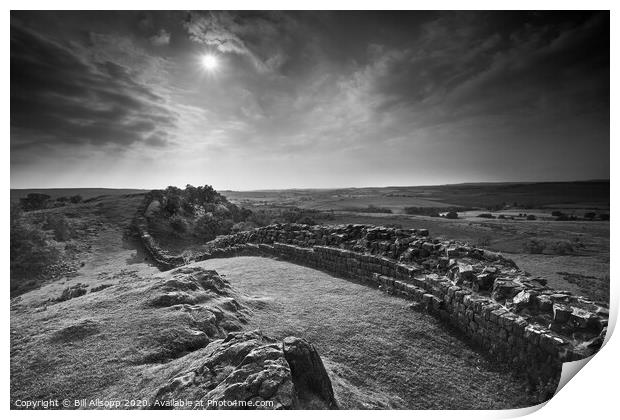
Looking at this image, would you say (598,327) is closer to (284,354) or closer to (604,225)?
(284,354)

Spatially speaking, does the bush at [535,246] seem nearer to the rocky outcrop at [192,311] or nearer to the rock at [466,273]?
the rock at [466,273]

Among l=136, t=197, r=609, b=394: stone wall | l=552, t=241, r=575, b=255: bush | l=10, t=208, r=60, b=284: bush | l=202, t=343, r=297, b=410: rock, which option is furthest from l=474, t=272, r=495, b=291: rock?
l=10, t=208, r=60, b=284: bush

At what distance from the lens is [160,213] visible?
21.8m

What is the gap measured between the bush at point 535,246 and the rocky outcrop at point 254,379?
46.0 feet

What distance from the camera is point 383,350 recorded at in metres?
5.02

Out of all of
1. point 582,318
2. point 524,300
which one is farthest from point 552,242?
point 582,318

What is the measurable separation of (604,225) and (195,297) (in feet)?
53.3

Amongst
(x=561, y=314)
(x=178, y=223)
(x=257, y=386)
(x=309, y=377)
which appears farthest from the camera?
(x=178, y=223)

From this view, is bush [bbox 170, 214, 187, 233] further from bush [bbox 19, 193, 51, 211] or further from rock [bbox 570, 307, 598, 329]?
rock [bbox 570, 307, 598, 329]

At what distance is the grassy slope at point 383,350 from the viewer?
4.29m

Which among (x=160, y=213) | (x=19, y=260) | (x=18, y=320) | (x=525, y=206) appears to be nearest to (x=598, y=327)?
(x=18, y=320)

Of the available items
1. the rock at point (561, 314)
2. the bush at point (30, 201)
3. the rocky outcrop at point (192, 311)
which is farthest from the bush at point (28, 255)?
the rock at point (561, 314)

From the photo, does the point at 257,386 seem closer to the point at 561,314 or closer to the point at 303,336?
the point at 303,336

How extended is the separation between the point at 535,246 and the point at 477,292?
10959 mm
